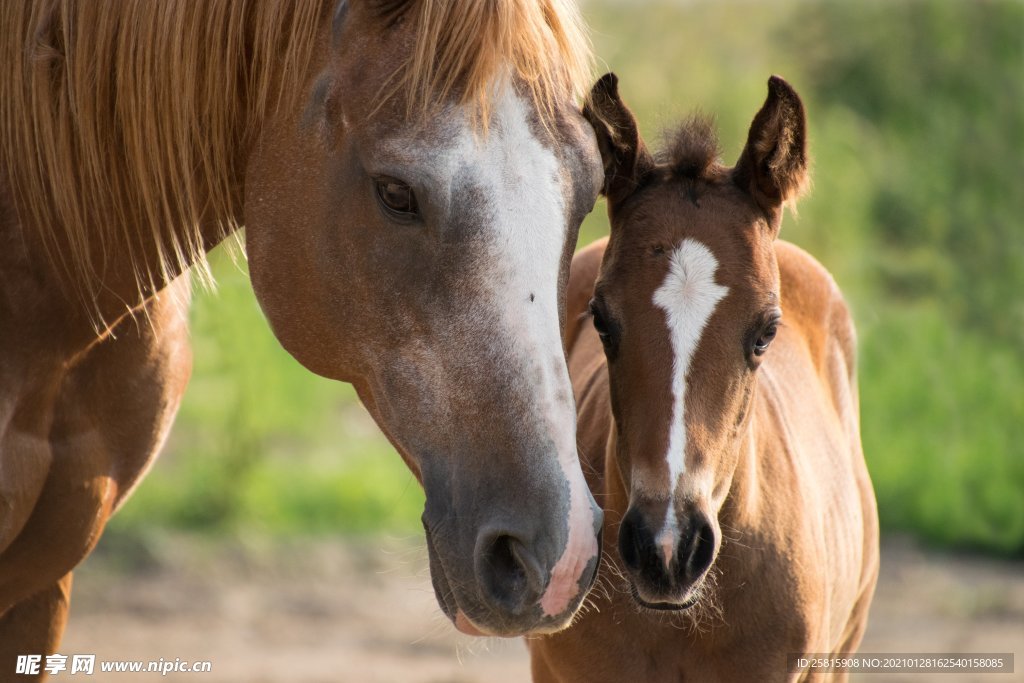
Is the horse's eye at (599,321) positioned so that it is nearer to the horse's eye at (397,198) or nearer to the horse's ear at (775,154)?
the horse's ear at (775,154)

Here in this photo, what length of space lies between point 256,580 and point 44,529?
369 cm

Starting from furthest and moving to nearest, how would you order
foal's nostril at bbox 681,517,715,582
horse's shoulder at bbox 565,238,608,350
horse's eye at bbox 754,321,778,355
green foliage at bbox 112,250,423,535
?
green foliage at bbox 112,250,423,535
horse's shoulder at bbox 565,238,608,350
horse's eye at bbox 754,321,778,355
foal's nostril at bbox 681,517,715,582

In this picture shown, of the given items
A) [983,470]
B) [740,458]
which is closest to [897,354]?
[983,470]

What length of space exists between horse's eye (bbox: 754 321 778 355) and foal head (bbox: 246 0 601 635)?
58 centimetres

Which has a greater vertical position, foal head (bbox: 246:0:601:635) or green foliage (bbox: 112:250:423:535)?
foal head (bbox: 246:0:601:635)

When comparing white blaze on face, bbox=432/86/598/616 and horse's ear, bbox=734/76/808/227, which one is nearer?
white blaze on face, bbox=432/86/598/616

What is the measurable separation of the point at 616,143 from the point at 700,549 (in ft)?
2.90

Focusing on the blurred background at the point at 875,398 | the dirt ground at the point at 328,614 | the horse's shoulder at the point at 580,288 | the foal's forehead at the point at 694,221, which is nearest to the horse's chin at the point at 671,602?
the foal's forehead at the point at 694,221

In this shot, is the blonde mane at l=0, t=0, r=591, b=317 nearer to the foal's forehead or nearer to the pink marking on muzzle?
the foal's forehead

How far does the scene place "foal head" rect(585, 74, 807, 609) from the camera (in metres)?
2.11

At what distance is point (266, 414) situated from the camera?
6.79 metres

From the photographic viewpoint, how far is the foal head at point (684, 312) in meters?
2.11

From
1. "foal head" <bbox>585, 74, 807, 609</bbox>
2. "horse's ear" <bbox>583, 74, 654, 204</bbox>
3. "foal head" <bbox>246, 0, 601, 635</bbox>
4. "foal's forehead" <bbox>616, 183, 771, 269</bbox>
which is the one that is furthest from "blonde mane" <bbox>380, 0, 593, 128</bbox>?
"foal's forehead" <bbox>616, 183, 771, 269</bbox>

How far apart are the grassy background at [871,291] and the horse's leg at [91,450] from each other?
2.32 metres
